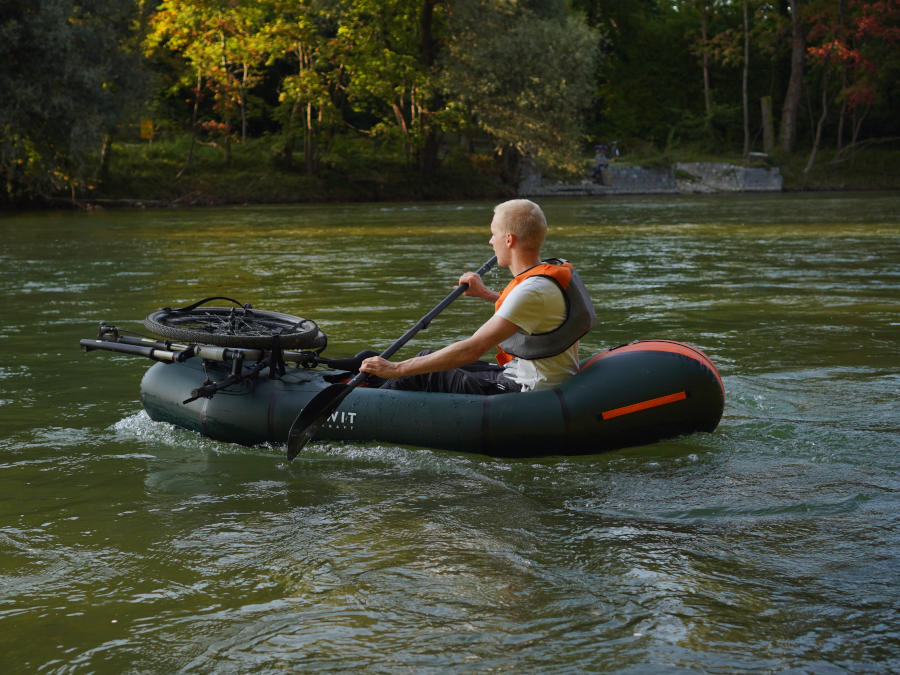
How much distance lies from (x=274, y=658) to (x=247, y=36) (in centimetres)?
2711

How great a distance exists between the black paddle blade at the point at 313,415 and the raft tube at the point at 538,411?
12cm

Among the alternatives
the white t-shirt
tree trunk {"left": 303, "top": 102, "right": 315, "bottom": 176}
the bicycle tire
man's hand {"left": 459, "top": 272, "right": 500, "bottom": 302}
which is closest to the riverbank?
tree trunk {"left": 303, "top": 102, "right": 315, "bottom": 176}

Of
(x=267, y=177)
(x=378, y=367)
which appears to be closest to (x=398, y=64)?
(x=267, y=177)

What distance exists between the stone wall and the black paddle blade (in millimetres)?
28693

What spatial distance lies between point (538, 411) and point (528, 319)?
42 cm

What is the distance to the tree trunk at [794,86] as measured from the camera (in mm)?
34406

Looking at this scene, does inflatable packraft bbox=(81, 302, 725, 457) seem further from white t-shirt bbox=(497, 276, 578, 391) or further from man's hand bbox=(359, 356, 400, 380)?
man's hand bbox=(359, 356, 400, 380)

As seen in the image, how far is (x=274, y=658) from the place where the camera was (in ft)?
9.57

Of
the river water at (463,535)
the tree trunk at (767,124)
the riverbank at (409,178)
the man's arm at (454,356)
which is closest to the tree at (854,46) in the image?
the riverbank at (409,178)

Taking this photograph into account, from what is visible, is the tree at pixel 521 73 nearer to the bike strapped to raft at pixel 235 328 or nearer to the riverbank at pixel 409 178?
the riverbank at pixel 409 178

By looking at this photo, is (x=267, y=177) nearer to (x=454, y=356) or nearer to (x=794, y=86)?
(x=794, y=86)

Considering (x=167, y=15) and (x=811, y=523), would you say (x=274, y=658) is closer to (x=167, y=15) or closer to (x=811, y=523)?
(x=811, y=523)

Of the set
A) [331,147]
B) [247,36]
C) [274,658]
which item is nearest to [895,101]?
[331,147]

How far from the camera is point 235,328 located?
218 inches
